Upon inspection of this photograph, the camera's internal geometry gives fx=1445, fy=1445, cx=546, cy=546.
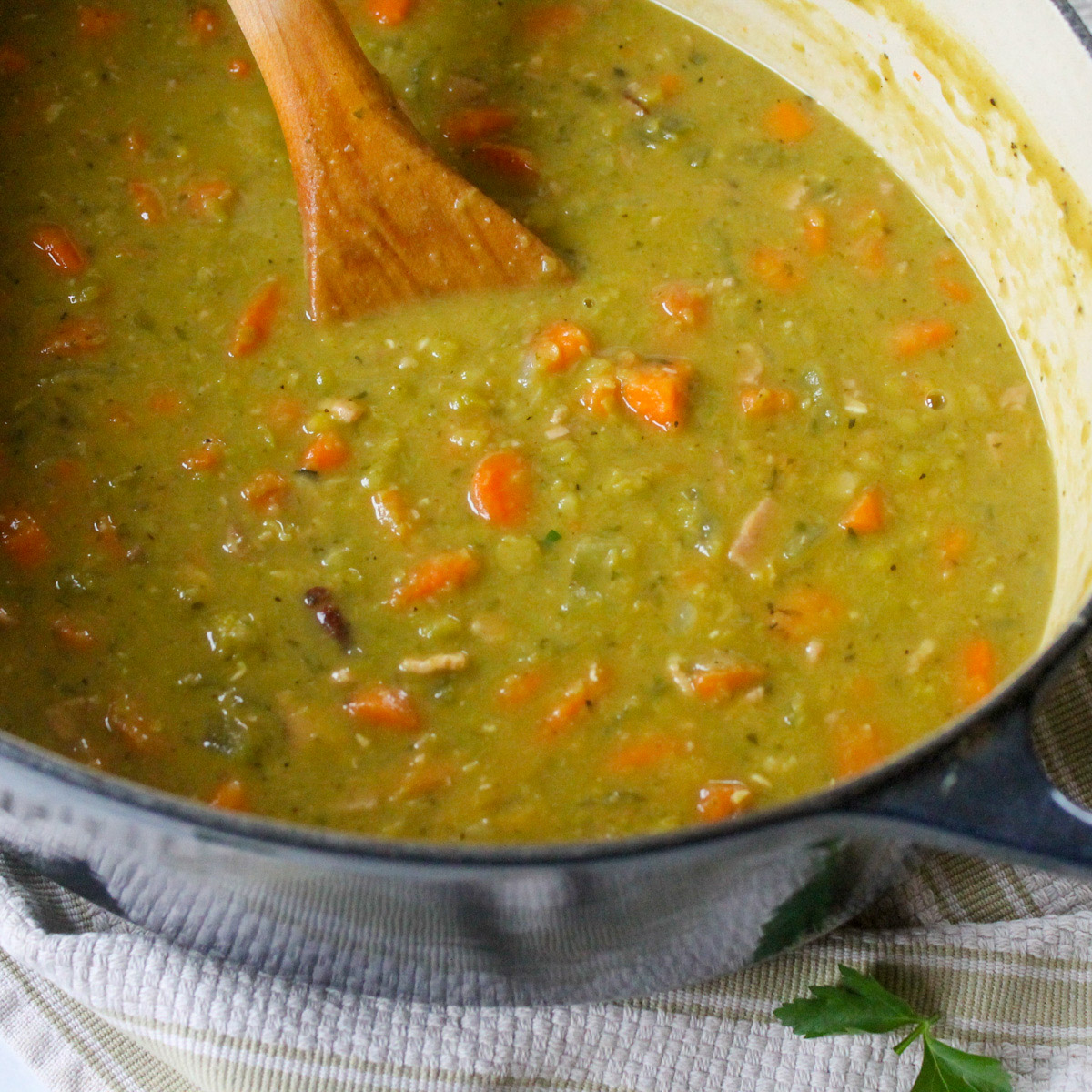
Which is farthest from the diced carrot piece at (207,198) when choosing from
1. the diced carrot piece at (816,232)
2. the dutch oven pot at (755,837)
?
the dutch oven pot at (755,837)

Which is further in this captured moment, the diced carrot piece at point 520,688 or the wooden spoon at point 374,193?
the wooden spoon at point 374,193

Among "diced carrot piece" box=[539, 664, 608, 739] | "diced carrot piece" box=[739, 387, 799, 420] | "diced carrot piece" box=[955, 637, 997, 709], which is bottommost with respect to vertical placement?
"diced carrot piece" box=[955, 637, 997, 709]

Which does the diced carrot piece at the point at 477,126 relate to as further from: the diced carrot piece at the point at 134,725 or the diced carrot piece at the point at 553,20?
the diced carrot piece at the point at 134,725

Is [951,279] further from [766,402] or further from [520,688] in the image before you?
[520,688]

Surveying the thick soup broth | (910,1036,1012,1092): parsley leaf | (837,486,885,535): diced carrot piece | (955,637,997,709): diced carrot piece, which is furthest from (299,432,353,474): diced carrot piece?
(910,1036,1012,1092): parsley leaf

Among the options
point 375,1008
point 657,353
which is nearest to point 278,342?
point 657,353

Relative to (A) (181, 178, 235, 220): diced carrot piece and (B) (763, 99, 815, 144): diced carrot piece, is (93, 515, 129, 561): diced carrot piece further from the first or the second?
(B) (763, 99, 815, 144): diced carrot piece

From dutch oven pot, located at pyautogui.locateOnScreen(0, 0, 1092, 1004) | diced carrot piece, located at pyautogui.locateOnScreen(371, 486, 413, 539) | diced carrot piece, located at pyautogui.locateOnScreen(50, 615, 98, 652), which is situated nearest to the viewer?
dutch oven pot, located at pyautogui.locateOnScreen(0, 0, 1092, 1004)
